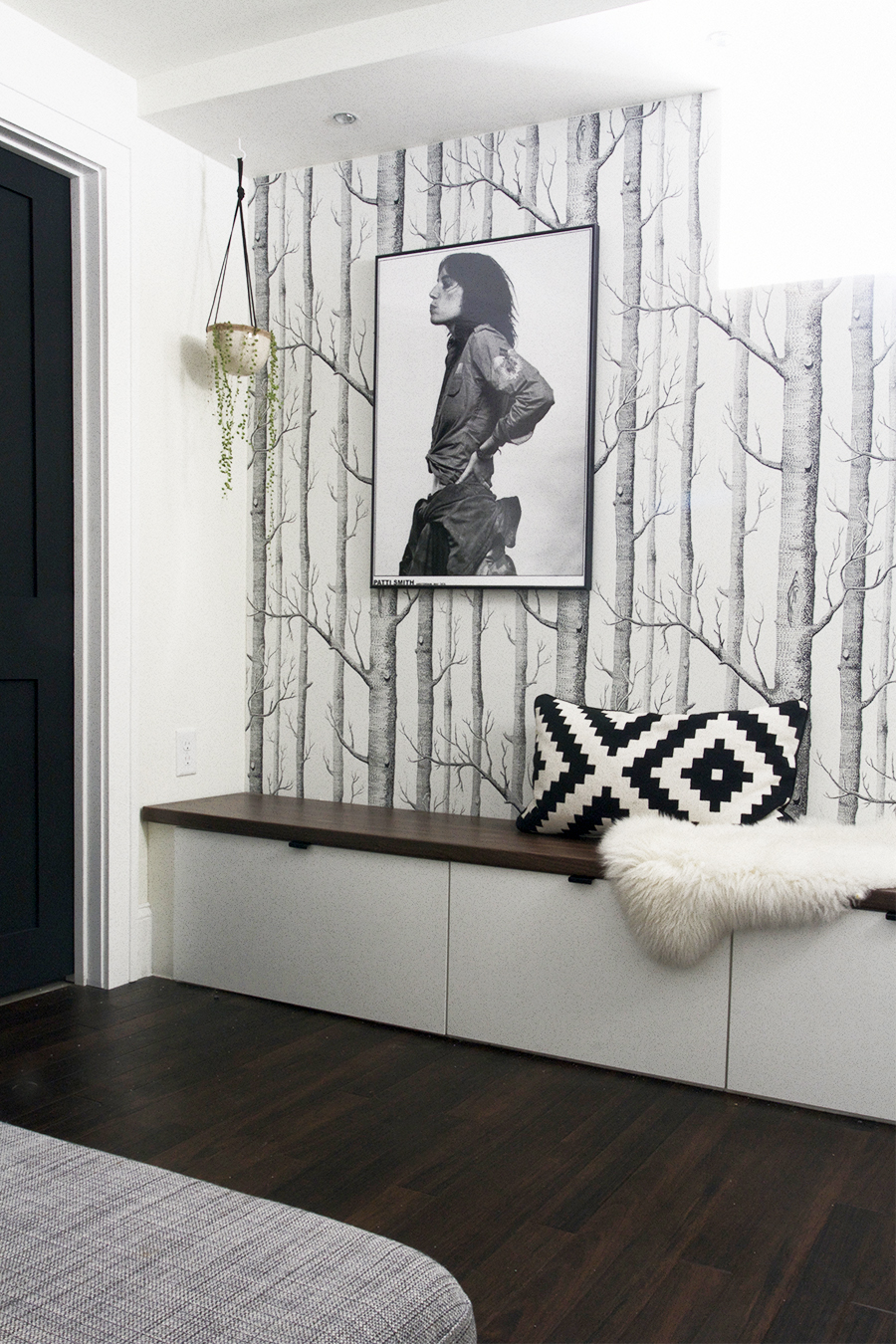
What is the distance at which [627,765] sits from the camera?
250 cm

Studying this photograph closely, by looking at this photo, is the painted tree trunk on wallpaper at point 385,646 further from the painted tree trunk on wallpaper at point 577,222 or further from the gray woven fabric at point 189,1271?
the gray woven fabric at point 189,1271

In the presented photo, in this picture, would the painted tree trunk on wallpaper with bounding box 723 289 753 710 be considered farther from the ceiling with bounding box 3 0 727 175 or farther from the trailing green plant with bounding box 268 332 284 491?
the trailing green plant with bounding box 268 332 284 491

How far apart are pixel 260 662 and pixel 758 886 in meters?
1.75

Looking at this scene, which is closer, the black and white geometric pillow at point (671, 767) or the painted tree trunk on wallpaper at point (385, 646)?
the black and white geometric pillow at point (671, 767)

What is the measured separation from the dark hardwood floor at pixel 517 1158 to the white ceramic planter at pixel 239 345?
68.3 inches

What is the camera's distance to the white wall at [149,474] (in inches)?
109

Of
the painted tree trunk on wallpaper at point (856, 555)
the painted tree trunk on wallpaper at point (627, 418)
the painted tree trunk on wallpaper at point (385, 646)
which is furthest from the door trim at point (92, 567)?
the painted tree trunk on wallpaper at point (856, 555)

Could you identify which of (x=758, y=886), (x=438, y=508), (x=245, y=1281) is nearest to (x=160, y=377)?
(x=438, y=508)

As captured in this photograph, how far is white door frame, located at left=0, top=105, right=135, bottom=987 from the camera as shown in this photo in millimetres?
2818

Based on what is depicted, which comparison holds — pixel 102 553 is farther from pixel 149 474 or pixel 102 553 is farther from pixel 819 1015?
pixel 819 1015

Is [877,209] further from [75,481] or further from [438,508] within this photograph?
[75,481]

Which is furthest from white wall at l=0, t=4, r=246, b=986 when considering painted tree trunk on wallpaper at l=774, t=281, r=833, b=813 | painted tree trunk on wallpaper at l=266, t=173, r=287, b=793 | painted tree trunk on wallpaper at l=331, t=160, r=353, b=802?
painted tree trunk on wallpaper at l=774, t=281, r=833, b=813

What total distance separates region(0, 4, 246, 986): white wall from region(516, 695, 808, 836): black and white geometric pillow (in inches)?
44.3

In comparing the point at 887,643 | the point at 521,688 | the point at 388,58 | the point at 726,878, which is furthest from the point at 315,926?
the point at 388,58
